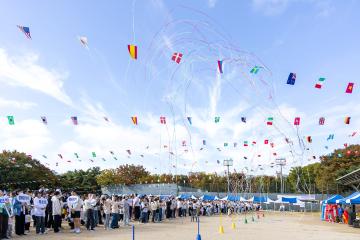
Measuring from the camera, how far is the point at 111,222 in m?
19.8

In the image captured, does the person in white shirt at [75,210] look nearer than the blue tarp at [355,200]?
Yes

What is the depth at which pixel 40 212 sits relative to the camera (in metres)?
16.0

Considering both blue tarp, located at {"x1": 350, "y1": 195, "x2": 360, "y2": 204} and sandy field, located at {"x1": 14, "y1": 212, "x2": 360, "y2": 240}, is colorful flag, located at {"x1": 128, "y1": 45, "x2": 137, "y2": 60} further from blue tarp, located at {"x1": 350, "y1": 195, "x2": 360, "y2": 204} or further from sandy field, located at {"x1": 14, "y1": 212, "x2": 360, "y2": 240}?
blue tarp, located at {"x1": 350, "y1": 195, "x2": 360, "y2": 204}

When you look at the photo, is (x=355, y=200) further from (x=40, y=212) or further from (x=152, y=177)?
(x=152, y=177)

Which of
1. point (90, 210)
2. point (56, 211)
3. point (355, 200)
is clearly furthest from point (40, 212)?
point (355, 200)

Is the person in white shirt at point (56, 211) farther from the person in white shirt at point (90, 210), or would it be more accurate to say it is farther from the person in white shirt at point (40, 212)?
the person in white shirt at point (90, 210)

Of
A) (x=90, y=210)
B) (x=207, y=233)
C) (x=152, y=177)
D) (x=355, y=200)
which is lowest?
(x=207, y=233)

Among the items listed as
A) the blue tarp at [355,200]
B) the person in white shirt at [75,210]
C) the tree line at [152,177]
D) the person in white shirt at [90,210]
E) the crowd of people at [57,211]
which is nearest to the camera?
the crowd of people at [57,211]

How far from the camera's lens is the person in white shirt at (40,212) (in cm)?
1584

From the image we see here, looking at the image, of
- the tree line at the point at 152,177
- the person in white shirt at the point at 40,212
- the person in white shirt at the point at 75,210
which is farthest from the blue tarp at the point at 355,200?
the person in white shirt at the point at 40,212

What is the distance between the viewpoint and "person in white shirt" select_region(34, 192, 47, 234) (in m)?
15.8

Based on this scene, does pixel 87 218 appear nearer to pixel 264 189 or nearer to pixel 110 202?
pixel 110 202

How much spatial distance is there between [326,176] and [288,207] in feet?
25.1

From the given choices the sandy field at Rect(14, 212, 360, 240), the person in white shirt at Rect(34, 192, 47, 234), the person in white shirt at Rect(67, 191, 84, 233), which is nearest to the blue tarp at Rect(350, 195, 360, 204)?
the sandy field at Rect(14, 212, 360, 240)
